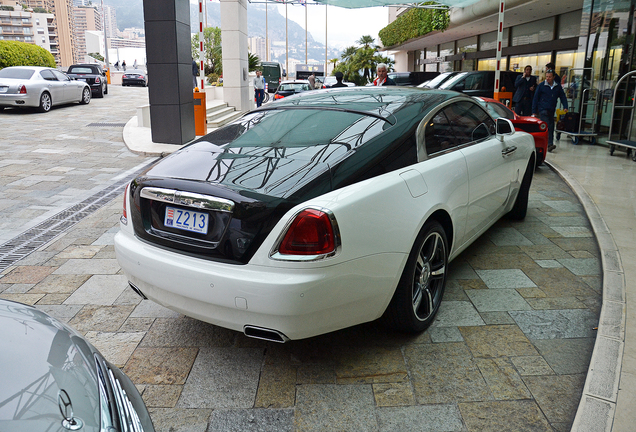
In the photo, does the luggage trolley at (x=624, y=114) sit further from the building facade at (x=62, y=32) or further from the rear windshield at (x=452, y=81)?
the building facade at (x=62, y=32)

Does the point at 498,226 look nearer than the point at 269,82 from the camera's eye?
Yes

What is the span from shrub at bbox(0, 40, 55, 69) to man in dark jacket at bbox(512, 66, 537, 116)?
23291 mm

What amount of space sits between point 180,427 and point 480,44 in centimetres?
3086

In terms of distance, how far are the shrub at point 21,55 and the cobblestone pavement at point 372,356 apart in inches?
988

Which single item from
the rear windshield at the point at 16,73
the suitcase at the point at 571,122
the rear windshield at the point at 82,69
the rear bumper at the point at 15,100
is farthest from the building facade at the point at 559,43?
the rear windshield at the point at 82,69

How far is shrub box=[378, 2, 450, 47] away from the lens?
86.6 ft

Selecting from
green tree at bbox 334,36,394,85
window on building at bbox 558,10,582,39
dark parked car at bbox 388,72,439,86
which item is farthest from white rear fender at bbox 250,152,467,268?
green tree at bbox 334,36,394,85

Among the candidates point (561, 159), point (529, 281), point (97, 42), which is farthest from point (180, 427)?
point (97, 42)

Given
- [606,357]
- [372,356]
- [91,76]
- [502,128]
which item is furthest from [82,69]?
[606,357]

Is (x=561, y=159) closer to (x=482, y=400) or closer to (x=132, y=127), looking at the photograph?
(x=482, y=400)

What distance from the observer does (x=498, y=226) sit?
5.79m

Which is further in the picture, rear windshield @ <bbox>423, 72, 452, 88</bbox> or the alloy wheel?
rear windshield @ <bbox>423, 72, 452, 88</bbox>

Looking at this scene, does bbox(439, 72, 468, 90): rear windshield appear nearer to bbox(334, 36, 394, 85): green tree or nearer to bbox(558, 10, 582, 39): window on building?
bbox(558, 10, 582, 39): window on building

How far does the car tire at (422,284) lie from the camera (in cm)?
313
